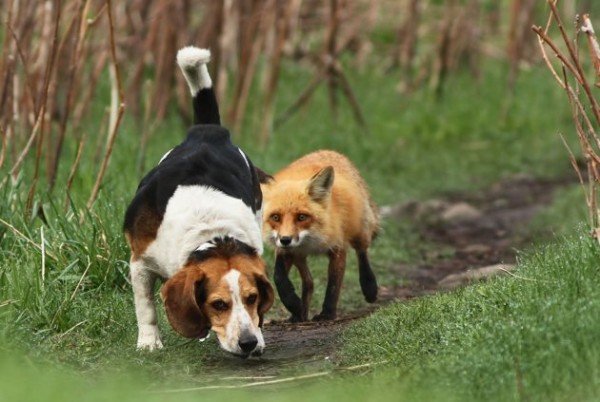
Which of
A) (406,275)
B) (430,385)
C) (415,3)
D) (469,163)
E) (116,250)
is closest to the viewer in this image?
(430,385)

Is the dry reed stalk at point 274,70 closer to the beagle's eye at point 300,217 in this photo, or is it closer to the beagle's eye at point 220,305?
the beagle's eye at point 300,217

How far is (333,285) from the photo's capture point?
8070mm

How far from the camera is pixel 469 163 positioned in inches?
564

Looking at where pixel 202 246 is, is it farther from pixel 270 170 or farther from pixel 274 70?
pixel 274 70

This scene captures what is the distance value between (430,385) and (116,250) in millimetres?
2725

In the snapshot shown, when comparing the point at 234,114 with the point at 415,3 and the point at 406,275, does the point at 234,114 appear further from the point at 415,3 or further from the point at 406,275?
the point at 406,275

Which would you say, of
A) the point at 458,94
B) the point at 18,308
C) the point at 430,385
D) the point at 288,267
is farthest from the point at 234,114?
the point at 430,385

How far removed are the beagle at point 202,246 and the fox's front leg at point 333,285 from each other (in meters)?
1.13

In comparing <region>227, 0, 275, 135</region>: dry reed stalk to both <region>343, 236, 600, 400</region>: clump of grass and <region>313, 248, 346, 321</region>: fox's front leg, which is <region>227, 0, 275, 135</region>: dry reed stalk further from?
<region>343, 236, 600, 400</region>: clump of grass

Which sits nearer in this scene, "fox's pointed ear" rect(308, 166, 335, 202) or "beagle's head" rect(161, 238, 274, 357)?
"beagle's head" rect(161, 238, 274, 357)

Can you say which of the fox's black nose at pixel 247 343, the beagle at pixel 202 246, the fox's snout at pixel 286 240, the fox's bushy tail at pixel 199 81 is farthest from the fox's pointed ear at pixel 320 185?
the fox's black nose at pixel 247 343

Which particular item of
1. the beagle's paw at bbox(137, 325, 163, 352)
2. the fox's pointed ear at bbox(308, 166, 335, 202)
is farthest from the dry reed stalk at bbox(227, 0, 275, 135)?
the beagle's paw at bbox(137, 325, 163, 352)

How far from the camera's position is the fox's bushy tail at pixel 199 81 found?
7.20 metres

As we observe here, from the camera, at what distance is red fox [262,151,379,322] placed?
7992 millimetres
